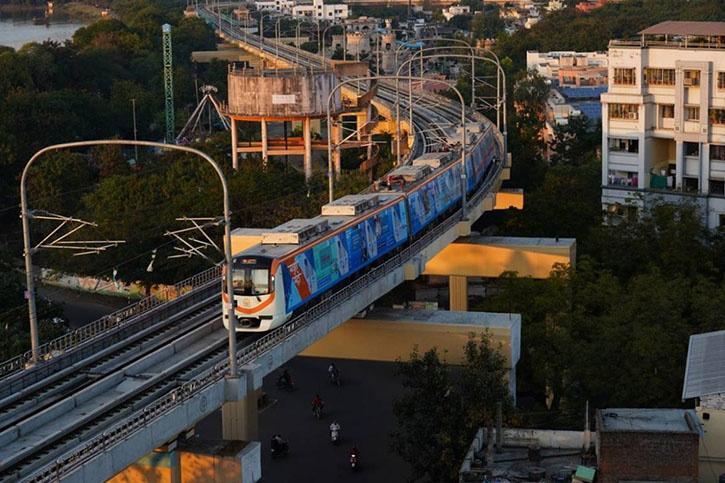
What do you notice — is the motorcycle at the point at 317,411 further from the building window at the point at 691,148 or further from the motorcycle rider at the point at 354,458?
the building window at the point at 691,148

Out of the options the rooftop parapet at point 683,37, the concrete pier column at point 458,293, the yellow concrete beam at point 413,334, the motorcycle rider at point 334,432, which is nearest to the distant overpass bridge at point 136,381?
the yellow concrete beam at point 413,334

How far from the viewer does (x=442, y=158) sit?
50594mm

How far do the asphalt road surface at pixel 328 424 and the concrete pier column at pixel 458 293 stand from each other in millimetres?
6140

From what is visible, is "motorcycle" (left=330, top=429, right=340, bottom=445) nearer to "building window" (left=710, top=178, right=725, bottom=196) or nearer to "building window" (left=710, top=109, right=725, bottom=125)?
"building window" (left=710, top=178, right=725, bottom=196)

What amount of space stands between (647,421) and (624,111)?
102 feet

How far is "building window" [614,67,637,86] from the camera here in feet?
192

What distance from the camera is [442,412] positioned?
105ft

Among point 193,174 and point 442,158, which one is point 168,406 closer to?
point 442,158

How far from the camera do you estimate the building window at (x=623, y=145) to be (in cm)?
5891

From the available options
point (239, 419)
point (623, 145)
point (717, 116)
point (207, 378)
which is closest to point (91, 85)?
point (623, 145)

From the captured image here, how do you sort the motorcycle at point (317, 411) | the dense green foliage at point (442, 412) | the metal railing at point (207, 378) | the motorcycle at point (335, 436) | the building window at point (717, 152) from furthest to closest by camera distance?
the building window at point (717, 152)
the motorcycle at point (317, 411)
the motorcycle at point (335, 436)
the dense green foliage at point (442, 412)
the metal railing at point (207, 378)

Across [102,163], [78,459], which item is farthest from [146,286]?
[78,459]

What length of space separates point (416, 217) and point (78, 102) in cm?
5106

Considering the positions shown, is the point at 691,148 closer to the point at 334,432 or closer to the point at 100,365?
the point at 334,432
